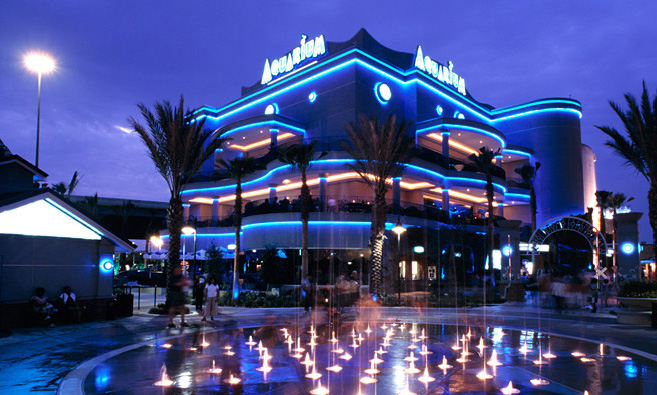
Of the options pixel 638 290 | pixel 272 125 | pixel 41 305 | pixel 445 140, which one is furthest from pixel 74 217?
pixel 445 140

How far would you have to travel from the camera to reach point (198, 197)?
163ft

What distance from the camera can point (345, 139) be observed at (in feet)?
127

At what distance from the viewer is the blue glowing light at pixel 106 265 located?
16469 millimetres

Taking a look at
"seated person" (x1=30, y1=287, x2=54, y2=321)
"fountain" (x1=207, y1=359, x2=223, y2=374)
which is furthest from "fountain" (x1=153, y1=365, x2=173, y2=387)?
"seated person" (x1=30, y1=287, x2=54, y2=321)

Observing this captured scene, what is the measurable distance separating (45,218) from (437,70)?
134ft

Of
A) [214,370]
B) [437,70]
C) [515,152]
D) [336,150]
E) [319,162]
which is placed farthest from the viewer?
[515,152]

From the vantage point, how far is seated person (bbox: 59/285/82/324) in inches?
583

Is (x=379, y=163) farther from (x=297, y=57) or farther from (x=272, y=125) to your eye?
(x=297, y=57)

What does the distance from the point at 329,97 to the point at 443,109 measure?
12.8 metres

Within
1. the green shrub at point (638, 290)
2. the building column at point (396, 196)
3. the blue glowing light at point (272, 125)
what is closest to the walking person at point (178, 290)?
the green shrub at point (638, 290)

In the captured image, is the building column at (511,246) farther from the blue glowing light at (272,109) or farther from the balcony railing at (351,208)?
the blue glowing light at (272,109)

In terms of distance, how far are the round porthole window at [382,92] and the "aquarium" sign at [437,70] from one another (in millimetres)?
4065

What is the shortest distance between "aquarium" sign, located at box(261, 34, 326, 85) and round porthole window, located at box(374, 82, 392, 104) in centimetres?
611

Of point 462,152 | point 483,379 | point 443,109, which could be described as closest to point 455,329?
point 483,379
